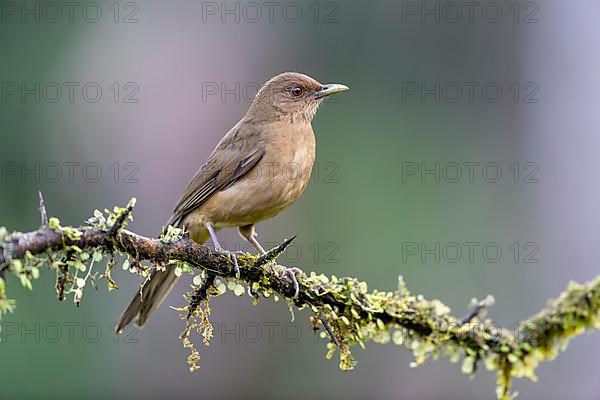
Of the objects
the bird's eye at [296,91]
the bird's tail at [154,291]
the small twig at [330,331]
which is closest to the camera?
the small twig at [330,331]

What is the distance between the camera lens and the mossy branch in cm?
329

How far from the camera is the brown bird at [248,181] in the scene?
5.00 m

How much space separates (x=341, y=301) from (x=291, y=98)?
2263 mm

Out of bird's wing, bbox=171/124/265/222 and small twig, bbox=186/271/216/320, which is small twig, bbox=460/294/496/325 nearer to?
small twig, bbox=186/271/216/320

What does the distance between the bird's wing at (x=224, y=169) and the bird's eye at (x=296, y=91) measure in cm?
52

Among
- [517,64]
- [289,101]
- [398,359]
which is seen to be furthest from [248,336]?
[517,64]

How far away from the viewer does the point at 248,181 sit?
5113 millimetres

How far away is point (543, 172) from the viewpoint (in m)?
11.0

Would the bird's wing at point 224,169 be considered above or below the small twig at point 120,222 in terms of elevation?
above

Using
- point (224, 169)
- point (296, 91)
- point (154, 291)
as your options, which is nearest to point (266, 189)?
point (224, 169)

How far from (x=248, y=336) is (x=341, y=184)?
2.69m

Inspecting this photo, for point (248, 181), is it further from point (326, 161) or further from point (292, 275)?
point (326, 161)

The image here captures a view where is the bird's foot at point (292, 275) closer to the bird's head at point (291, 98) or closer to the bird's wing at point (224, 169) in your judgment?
the bird's wing at point (224, 169)

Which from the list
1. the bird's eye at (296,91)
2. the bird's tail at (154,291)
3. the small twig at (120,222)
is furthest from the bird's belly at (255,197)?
the small twig at (120,222)
